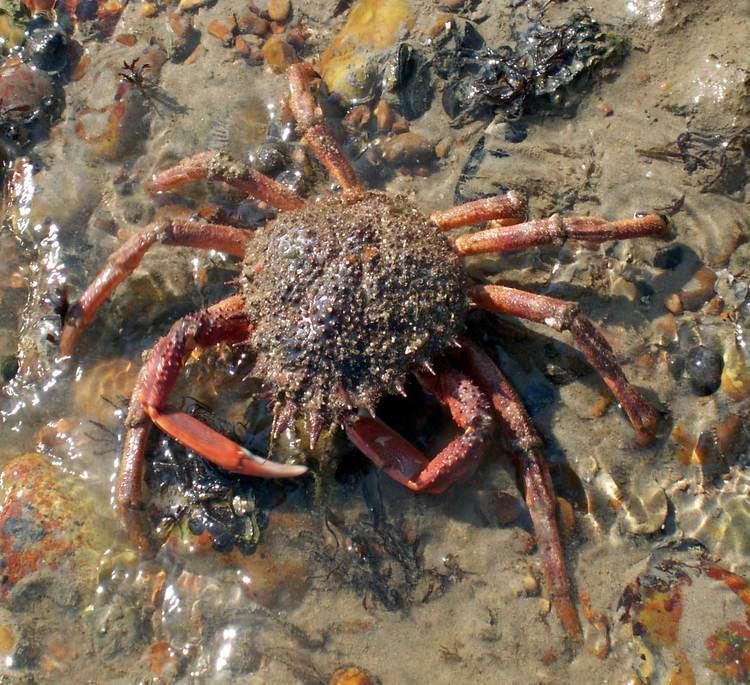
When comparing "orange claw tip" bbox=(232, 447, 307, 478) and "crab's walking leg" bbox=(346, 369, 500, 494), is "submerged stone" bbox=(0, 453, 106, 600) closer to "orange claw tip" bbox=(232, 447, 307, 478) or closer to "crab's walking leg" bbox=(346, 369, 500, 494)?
"orange claw tip" bbox=(232, 447, 307, 478)

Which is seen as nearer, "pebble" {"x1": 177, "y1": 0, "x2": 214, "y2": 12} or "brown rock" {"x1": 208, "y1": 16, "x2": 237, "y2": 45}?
"brown rock" {"x1": 208, "y1": 16, "x2": 237, "y2": 45}

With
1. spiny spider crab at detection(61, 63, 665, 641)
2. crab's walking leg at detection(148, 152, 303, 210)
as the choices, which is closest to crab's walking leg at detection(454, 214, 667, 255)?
spiny spider crab at detection(61, 63, 665, 641)

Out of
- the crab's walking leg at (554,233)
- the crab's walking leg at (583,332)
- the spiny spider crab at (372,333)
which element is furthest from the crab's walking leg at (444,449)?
the crab's walking leg at (554,233)

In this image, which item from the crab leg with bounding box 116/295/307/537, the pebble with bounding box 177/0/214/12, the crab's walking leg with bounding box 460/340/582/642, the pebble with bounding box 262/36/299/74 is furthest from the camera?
the pebble with bounding box 177/0/214/12

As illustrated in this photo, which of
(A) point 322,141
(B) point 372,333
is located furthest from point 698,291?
(A) point 322,141

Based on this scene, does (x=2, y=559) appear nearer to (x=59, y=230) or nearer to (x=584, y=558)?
(x=59, y=230)

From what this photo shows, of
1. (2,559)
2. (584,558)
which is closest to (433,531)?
(584,558)

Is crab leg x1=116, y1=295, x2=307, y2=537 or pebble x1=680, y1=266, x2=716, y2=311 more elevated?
crab leg x1=116, y1=295, x2=307, y2=537

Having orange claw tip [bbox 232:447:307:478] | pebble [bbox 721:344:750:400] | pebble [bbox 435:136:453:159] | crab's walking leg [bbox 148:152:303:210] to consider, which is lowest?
pebble [bbox 721:344:750:400]
